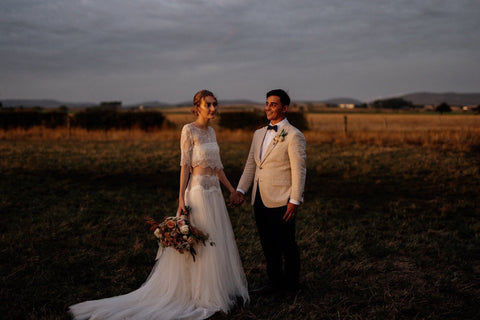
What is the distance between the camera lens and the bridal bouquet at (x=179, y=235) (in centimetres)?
357

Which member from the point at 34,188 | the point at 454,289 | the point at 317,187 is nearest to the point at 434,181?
the point at 317,187

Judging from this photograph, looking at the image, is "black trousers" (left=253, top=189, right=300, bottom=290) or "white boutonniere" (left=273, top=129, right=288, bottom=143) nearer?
"white boutonniere" (left=273, top=129, right=288, bottom=143)

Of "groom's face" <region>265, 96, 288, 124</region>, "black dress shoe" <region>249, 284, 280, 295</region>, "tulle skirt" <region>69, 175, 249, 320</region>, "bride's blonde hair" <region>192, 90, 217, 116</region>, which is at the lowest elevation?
"black dress shoe" <region>249, 284, 280, 295</region>

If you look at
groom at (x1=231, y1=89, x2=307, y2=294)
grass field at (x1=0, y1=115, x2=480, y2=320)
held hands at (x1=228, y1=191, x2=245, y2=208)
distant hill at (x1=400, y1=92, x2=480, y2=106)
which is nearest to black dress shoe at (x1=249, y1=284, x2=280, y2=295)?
groom at (x1=231, y1=89, x2=307, y2=294)

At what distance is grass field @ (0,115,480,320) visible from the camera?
4008 mm

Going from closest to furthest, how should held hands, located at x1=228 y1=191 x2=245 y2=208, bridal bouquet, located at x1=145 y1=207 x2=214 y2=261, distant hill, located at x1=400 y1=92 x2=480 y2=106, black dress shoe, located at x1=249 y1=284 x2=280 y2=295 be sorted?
1. bridal bouquet, located at x1=145 y1=207 x2=214 y2=261
2. held hands, located at x1=228 y1=191 x2=245 y2=208
3. black dress shoe, located at x1=249 y1=284 x2=280 y2=295
4. distant hill, located at x1=400 y1=92 x2=480 y2=106

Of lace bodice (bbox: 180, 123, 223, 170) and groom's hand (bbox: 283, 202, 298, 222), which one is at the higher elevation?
lace bodice (bbox: 180, 123, 223, 170)

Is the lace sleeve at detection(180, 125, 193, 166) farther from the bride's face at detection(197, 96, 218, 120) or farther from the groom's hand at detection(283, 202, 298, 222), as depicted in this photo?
the groom's hand at detection(283, 202, 298, 222)

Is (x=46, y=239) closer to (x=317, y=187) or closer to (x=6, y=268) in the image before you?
(x=6, y=268)

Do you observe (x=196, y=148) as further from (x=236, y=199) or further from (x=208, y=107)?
(x=236, y=199)

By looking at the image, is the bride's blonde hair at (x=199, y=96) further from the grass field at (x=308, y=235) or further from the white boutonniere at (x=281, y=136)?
the grass field at (x=308, y=235)

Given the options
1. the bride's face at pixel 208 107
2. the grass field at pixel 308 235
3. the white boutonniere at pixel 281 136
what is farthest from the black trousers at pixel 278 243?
the bride's face at pixel 208 107

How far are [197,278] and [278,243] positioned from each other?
Answer: 973 millimetres

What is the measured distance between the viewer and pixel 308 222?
6.96 meters
